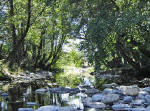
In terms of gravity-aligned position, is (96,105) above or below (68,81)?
above

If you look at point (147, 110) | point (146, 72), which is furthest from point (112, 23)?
point (146, 72)

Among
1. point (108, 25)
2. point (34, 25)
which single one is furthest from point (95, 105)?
point (34, 25)

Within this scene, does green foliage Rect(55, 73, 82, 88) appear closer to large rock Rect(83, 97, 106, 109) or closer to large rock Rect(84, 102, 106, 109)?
large rock Rect(83, 97, 106, 109)

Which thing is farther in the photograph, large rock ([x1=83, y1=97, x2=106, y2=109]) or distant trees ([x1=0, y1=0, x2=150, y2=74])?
distant trees ([x1=0, y1=0, x2=150, y2=74])

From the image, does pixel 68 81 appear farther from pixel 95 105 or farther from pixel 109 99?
pixel 95 105

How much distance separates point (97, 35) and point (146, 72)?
10.6 metres

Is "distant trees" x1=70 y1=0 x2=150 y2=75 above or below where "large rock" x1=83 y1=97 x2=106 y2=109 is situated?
above

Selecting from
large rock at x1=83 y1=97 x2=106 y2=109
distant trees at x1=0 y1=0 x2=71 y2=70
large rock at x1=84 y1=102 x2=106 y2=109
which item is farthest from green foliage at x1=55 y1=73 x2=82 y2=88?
large rock at x1=84 y1=102 x2=106 y2=109

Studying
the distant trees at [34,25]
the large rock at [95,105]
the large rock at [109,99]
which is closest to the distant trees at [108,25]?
the distant trees at [34,25]

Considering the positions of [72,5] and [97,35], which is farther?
[72,5]

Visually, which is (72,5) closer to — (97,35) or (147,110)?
(97,35)

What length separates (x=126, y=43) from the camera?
15.3 meters

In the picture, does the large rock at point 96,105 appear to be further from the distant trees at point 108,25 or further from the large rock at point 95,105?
the distant trees at point 108,25

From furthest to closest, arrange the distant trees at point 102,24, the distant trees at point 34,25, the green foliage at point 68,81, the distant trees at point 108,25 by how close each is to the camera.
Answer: the distant trees at point 34,25, the green foliage at point 68,81, the distant trees at point 102,24, the distant trees at point 108,25
